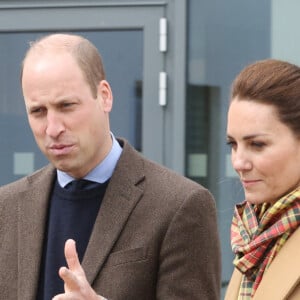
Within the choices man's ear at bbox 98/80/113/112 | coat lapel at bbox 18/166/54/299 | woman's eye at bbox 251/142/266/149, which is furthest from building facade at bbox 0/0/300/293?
woman's eye at bbox 251/142/266/149

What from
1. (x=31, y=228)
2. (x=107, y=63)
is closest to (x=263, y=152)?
(x=31, y=228)

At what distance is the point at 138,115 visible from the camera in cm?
514

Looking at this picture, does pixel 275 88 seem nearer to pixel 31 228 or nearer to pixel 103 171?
pixel 103 171

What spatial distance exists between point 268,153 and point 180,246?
1.44 ft

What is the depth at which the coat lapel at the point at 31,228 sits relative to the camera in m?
2.77

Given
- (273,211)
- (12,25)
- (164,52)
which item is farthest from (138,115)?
(273,211)

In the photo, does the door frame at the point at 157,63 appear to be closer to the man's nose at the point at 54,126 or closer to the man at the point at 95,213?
the man at the point at 95,213

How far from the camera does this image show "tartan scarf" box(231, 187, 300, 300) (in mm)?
2432

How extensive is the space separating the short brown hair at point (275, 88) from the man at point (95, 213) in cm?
41

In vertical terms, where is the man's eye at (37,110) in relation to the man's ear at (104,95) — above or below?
below

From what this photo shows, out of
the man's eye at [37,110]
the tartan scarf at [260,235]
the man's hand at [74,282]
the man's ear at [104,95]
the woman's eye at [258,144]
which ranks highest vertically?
the man's ear at [104,95]

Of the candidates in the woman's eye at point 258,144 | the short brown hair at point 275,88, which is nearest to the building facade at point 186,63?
the short brown hair at point 275,88

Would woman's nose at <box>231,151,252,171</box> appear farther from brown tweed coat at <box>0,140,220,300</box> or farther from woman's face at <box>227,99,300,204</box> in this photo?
brown tweed coat at <box>0,140,220,300</box>

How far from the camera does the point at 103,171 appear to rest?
2824 mm
